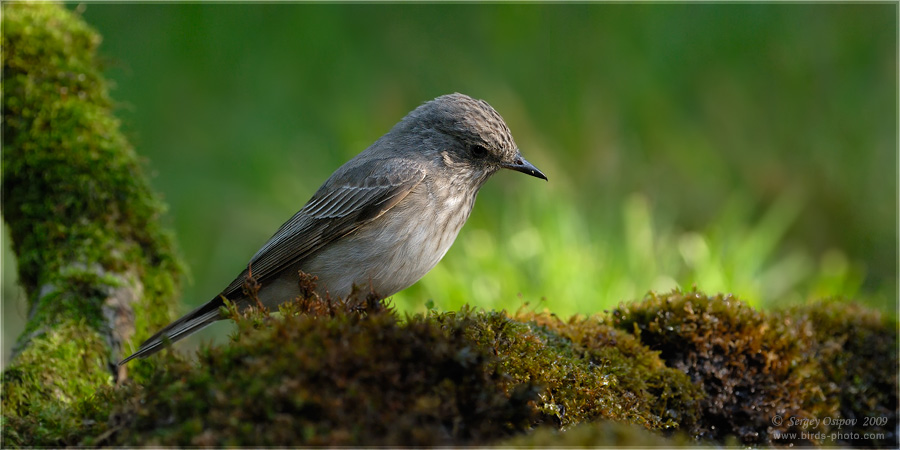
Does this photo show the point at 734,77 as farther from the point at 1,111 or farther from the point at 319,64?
the point at 1,111

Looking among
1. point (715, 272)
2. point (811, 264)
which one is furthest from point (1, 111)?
point (811, 264)

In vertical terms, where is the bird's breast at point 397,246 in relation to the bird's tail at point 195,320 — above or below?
above

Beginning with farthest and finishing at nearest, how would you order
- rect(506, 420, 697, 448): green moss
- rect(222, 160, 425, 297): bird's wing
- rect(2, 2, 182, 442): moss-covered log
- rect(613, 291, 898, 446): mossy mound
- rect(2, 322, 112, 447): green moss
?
1. rect(2, 2, 182, 442): moss-covered log
2. rect(222, 160, 425, 297): bird's wing
3. rect(613, 291, 898, 446): mossy mound
4. rect(2, 322, 112, 447): green moss
5. rect(506, 420, 697, 448): green moss

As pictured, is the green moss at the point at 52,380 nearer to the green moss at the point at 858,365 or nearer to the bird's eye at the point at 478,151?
the bird's eye at the point at 478,151

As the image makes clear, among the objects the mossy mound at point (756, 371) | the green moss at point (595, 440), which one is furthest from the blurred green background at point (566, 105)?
the green moss at point (595, 440)

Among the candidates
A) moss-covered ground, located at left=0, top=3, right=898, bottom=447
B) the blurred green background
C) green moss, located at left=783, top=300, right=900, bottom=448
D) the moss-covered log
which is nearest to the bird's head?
moss-covered ground, located at left=0, top=3, right=898, bottom=447

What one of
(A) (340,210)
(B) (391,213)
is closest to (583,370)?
(B) (391,213)

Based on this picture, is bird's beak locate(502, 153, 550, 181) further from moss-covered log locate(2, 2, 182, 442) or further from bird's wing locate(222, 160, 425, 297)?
moss-covered log locate(2, 2, 182, 442)
